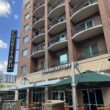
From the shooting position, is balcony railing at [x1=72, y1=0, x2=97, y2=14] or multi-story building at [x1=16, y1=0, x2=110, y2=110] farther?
balcony railing at [x1=72, y1=0, x2=97, y2=14]

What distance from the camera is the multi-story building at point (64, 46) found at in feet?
59.5

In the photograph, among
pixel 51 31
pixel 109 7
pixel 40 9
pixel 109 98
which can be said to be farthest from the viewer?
pixel 40 9

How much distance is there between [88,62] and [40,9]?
19.3 metres

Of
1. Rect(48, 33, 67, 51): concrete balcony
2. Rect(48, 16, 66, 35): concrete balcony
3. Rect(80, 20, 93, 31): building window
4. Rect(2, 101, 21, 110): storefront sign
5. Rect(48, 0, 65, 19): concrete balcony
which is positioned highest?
Rect(48, 0, 65, 19): concrete balcony

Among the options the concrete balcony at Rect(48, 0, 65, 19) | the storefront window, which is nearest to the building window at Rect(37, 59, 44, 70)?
the storefront window

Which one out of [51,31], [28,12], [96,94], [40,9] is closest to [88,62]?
[96,94]

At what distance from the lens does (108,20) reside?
60.8 feet

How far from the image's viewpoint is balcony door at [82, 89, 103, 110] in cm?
1686

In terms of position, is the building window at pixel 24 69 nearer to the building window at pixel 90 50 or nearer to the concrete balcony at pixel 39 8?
the concrete balcony at pixel 39 8

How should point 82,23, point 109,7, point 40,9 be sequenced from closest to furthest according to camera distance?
1. point 109,7
2. point 82,23
3. point 40,9

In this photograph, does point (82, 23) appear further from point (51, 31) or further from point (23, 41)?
point (23, 41)

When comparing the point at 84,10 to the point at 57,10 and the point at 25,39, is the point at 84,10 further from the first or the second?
the point at 25,39

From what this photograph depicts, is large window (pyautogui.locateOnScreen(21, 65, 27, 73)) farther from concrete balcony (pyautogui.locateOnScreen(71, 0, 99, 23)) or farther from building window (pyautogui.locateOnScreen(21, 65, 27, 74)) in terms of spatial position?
concrete balcony (pyautogui.locateOnScreen(71, 0, 99, 23))

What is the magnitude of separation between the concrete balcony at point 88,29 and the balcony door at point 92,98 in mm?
7764
